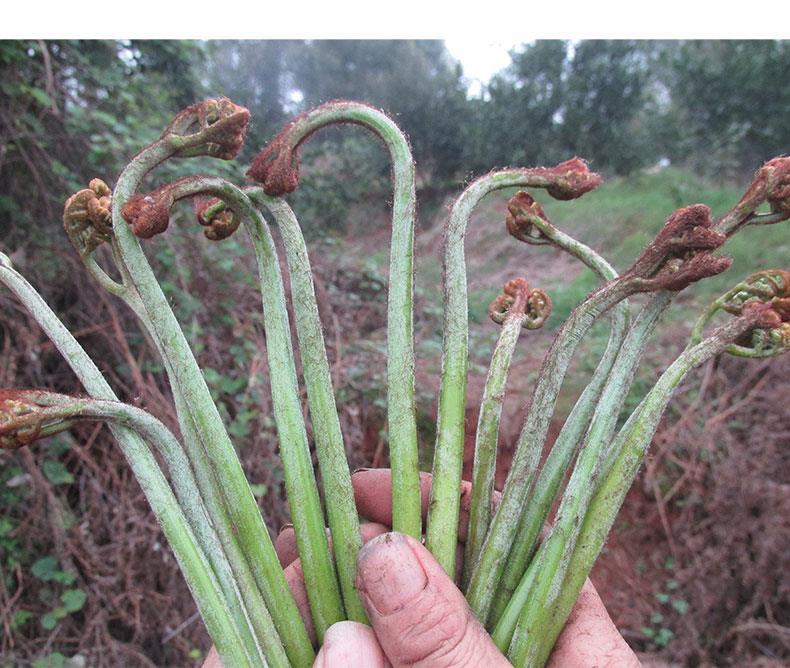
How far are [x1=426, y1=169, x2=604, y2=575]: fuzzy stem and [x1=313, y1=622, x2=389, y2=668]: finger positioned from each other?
199 mm

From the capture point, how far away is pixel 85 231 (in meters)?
1.23

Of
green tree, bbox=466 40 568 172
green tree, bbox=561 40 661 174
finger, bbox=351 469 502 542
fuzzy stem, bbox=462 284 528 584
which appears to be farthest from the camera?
green tree, bbox=466 40 568 172

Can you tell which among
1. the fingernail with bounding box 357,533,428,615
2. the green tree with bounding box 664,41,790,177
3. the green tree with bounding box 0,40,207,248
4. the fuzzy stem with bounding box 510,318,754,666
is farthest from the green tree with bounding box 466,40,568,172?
the fingernail with bounding box 357,533,428,615

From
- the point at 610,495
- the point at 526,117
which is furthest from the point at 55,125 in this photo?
the point at 526,117

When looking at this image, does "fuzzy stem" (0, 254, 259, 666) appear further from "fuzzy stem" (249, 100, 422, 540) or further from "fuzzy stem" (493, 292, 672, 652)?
"fuzzy stem" (493, 292, 672, 652)

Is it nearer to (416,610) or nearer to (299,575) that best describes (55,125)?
(299,575)

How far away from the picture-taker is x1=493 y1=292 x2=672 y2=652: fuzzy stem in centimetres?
114

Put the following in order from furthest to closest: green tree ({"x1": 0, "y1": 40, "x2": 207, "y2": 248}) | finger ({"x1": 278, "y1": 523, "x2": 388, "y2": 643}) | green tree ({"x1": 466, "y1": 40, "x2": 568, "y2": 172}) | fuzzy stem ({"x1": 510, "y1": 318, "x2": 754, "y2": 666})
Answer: green tree ({"x1": 466, "y1": 40, "x2": 568, "y2": 172}), green tree ({"x1": 0, "y1": 40, "x2": 207, "y2": 248}), finger ({"x1": 278, "y1": 523, "x2": 388, "y2": 643}), fuzzy stem ({"x1": 510, "y1": 318, "x2": 754, "y2": 666})

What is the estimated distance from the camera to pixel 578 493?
3.78 ft

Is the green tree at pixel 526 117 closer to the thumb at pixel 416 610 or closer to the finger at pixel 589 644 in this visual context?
the finger at pixel 589 644

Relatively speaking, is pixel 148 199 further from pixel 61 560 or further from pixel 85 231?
pixel 61 560

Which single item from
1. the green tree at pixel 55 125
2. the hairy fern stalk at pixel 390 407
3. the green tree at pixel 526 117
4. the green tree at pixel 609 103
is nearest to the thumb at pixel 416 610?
the hairy fern stalk at pixel 390 407

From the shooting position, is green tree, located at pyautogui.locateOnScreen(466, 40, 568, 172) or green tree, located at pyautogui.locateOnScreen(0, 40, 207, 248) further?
green tree, located at pyautogui.locateOnScreen(466, 40, 568, 172)

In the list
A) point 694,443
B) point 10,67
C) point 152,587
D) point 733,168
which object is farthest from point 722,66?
point 152,587
